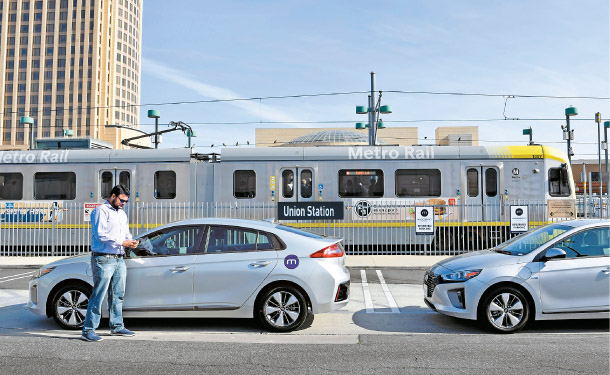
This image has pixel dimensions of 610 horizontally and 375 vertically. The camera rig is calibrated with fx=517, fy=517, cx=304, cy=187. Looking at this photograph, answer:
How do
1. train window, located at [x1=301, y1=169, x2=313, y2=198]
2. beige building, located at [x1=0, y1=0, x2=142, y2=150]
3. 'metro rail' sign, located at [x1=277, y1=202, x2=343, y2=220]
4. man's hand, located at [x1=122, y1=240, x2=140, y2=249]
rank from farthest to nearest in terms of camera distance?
beige building, located at [x1=0, y1=0, x2=142, y2=150] → train window, located at [x1=301, y1=169, x2=313, y2=198] → 'metro rail' sign, located at [x1=277, y1=202, x2=343, y2=220] → man's hand, located at [x1=122, y1=240, x2=140, y2=249]

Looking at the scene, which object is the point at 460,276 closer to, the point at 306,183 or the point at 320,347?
the point at 320,347

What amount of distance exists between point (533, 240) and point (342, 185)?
27.8 feet

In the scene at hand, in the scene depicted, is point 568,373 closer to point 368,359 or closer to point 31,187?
point 368,359

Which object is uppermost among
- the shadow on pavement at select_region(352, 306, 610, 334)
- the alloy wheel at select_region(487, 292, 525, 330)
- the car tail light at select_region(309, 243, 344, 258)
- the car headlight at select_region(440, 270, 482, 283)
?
the car tail light at select_region(309, 243, 344, 258)

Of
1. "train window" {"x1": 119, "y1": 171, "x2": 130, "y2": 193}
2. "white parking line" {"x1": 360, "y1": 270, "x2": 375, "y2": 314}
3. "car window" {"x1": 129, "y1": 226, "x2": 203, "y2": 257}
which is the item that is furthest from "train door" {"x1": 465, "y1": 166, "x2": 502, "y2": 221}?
"car window" {"x1": 129, "y1": 226, "x2": 203, "y2": 257}

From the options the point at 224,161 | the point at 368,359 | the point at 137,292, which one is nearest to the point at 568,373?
the point at 368,359

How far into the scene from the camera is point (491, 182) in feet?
50.3

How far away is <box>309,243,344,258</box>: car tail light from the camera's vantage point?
22.1ft

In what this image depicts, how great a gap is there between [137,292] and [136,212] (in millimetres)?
9545

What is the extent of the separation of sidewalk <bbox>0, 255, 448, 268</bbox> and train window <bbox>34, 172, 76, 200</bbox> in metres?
1.99

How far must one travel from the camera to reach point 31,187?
16078mm

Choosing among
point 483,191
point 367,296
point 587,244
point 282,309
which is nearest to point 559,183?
point 483,191

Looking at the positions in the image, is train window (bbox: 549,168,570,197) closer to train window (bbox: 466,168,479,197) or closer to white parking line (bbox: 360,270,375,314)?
train window (bbox: 466,168,479,197)

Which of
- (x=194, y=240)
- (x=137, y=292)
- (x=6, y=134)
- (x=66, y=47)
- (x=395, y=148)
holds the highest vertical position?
(x=66, y=47)
